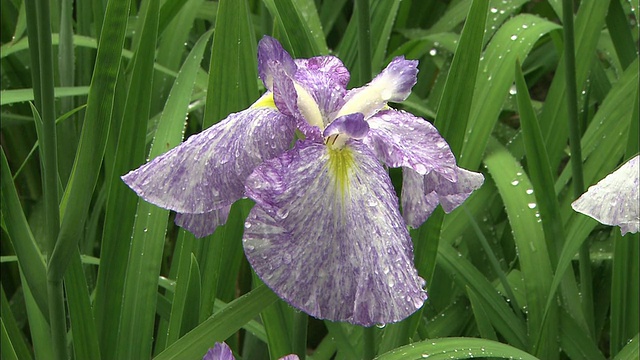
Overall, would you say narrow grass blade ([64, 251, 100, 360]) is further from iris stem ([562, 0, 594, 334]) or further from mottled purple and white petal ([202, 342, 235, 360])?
iris stem ([562, 0, 594, 334])

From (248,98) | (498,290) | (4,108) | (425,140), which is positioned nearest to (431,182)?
(425,140)

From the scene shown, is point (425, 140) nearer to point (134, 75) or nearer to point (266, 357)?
point (134, 75)

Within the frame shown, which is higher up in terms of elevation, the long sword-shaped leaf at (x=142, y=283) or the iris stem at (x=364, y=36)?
the iris stem at (x=364, y=36)

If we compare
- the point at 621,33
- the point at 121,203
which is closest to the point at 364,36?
the point at 121,203

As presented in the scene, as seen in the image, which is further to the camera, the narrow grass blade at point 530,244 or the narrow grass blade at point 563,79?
the narrow grass blade at point 563,79

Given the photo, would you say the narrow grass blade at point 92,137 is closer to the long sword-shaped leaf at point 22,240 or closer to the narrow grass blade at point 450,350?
the long sword-shaped leaf at point 22,240

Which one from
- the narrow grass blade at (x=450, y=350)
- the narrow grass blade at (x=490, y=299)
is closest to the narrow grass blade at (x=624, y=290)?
the narrow grass blade at (x=490, y=299)
